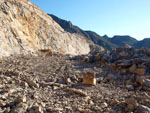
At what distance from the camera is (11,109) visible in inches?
108

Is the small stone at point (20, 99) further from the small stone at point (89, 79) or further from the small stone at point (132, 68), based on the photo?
the small stone at point (132, 68)

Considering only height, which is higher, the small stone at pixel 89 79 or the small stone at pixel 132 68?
the small stone at pixel 132 68

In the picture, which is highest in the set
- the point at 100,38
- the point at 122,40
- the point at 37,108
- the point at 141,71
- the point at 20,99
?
the point at 100,38

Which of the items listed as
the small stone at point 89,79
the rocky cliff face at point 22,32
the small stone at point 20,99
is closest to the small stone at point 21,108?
the small stone at point 20,99

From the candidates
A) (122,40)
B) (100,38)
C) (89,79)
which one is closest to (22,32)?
(89,79)

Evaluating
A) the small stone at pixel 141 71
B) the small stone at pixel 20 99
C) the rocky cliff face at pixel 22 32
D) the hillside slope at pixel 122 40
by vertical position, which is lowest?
the small stone at pixel 20 99

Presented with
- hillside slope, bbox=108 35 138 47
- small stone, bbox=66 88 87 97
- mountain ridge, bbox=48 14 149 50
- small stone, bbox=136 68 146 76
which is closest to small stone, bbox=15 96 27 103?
small stone, bbox=66 88 87 97

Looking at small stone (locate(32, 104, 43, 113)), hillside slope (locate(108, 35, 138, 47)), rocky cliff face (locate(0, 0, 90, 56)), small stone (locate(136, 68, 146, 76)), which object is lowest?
small stone (locate(32, 104, 43, 113))

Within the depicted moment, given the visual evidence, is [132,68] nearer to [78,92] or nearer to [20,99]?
[78,92]

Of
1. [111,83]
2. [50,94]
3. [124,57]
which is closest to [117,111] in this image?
[50,94]

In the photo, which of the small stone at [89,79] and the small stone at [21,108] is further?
the small stone at [89,79]

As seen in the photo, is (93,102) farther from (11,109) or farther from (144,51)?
(144,51)

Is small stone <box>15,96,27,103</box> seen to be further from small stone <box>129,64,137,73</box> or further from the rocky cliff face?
the rocky cliff face

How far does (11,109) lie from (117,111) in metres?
2.39
